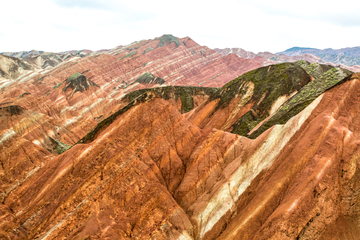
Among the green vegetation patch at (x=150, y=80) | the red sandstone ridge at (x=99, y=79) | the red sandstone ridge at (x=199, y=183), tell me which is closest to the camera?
the red sandstone ridge at (x=199, y=183)

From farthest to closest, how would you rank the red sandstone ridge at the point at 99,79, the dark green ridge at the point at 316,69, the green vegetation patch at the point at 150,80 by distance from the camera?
the green vegetation patch at the point at 150,80, the red sandstone ridge at the point at 99,79, the dark green ridge at the point at 316,69

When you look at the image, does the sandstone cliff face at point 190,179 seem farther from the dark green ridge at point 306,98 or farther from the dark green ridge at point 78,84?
the dark green ridge at point 78,84

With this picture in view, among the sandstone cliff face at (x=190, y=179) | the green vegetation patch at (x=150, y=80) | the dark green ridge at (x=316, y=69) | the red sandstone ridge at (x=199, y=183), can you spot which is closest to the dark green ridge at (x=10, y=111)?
the sandstone cliff face at (x=190, y=179)

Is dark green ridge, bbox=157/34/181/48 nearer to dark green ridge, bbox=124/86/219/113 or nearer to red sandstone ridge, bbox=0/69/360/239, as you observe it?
dark green ridge, bbox=124/86/219/113

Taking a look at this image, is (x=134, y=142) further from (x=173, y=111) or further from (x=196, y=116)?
(x=196, y=116)

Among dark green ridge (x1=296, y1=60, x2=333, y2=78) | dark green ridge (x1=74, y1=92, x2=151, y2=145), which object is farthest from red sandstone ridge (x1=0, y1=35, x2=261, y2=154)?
dark green ridge (x1=296, y1=60, x2=333, y2=78)

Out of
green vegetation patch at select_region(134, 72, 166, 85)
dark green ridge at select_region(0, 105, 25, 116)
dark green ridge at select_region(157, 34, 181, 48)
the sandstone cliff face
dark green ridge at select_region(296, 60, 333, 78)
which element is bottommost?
the sandstone cliff face

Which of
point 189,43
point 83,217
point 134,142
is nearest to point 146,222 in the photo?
point 83,217

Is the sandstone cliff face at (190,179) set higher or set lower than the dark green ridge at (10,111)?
lower
